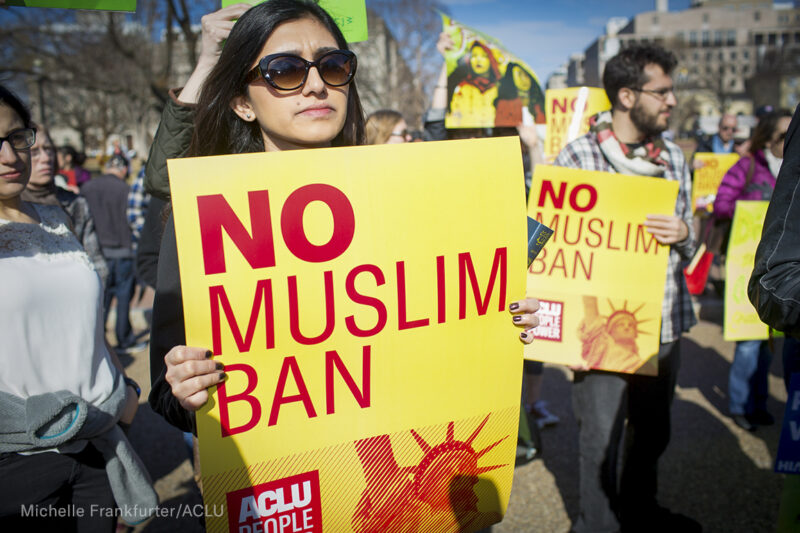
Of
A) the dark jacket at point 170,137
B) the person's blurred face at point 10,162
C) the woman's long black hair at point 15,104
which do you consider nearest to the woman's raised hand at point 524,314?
the dark jacket at point 170,137

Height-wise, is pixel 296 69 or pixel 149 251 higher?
pixel 296 69

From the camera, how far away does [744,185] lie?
4176 millimetres

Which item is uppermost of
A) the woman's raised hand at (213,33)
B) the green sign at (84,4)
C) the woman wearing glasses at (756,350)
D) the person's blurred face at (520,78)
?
the person's blurred face at (520,78)

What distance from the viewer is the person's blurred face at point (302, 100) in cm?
148

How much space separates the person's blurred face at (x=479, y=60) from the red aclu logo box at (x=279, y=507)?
127 inches

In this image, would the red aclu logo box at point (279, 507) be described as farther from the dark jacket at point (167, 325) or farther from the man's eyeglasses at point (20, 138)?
the man's eyeglasses at point (20, 138)

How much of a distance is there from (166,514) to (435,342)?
2.66 m

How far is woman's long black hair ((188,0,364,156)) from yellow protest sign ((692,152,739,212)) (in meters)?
6.99

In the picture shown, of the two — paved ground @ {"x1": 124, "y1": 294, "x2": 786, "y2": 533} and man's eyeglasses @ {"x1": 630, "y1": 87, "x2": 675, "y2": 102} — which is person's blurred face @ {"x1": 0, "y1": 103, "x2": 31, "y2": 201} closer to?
paved ground @ {"x1": 124, "y1": 294, "x2": 786, "y2": 533}

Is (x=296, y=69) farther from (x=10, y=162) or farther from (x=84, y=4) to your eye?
(x=10, y=162)

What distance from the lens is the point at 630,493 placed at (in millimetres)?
2857

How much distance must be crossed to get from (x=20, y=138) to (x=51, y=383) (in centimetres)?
82

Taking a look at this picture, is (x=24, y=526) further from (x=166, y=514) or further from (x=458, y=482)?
(x=166, y=514)

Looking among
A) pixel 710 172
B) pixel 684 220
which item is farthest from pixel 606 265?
pixel 710 172
